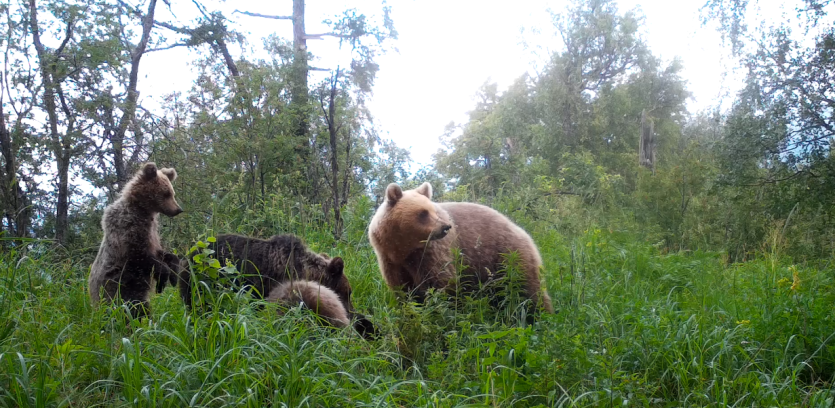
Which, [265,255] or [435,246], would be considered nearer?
[435,246]

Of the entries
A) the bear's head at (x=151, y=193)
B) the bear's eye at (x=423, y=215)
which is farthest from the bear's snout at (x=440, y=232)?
the bear's head at (x=151, y=193)

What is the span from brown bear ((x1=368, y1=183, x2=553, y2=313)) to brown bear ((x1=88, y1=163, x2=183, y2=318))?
1.81 metres

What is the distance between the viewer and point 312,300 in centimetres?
424

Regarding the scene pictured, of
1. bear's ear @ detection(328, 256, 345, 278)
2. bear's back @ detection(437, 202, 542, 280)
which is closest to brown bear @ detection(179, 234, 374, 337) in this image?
bear's ear @ detection(328, 256, 345, 278)

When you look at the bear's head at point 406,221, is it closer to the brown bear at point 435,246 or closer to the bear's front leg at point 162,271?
the brown bear at point 435,246

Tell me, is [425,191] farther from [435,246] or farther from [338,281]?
[338,281]

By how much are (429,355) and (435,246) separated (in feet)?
3.71

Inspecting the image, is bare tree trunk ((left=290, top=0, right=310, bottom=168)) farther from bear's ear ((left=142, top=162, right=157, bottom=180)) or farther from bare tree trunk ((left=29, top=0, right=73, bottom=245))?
bear's ear ((left=142, top=162, right=157, bottom=180))

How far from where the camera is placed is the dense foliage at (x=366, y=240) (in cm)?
304

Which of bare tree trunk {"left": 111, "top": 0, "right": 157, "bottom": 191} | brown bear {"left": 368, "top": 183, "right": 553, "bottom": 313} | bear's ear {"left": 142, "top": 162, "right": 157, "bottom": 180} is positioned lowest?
brown bear {"left": 368, "top": 183, "right": 553, "bottom": 313}

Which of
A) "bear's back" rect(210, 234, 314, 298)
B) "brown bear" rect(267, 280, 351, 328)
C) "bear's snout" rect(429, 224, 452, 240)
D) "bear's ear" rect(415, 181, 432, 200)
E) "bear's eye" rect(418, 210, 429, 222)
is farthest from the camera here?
"bear's ear" rect(415, 181, 432, 200)

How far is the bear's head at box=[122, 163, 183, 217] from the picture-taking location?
17.5 feet

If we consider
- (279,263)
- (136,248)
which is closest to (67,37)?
(136,248)

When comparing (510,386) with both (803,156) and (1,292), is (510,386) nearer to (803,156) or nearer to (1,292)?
(1,292)
